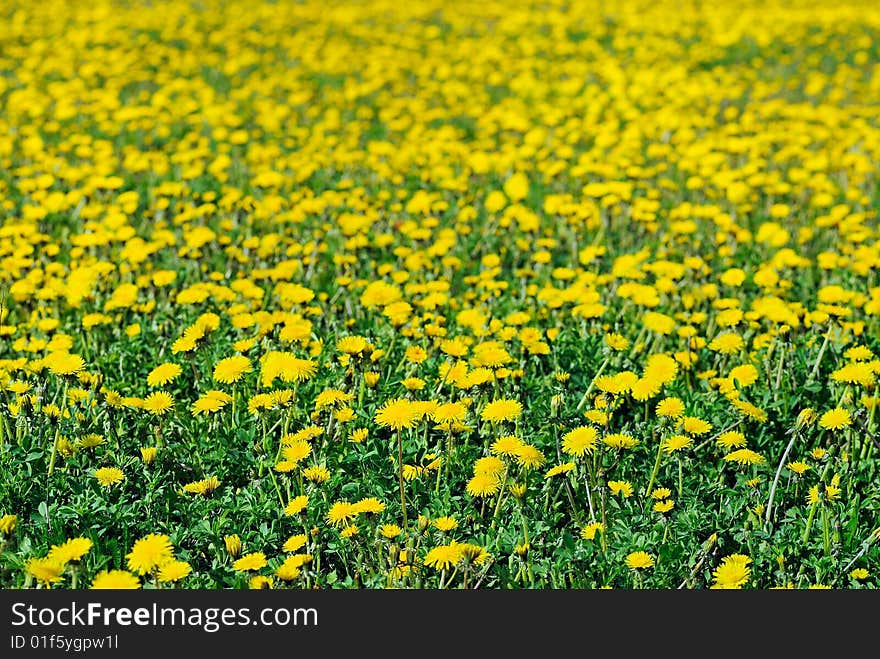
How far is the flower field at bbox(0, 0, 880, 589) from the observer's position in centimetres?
268

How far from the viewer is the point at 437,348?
3.69m

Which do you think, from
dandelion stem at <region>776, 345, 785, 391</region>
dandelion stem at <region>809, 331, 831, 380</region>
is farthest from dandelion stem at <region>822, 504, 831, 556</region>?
dandelion stem at <region>809, 331, 831, 380</region>

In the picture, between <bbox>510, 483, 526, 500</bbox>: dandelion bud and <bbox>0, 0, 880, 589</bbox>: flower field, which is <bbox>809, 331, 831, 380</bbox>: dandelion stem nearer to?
<bbox>0, 0, 880, 589</bbox>: flower field

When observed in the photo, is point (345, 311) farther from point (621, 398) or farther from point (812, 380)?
point (812, 380)

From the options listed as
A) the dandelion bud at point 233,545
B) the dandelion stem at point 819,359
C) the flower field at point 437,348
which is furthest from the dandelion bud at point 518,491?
the dandelion stem at point 819,359

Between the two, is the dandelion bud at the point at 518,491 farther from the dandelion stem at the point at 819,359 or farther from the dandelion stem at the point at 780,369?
the dandelion stem at the point at 819,359

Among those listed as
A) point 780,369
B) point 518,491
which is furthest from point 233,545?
point 780,369

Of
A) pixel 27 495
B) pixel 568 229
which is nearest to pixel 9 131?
pixel 568 229

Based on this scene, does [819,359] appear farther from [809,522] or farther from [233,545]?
[233,545]

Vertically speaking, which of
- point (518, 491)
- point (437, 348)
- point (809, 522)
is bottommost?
point (809, 522)

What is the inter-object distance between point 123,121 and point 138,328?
13.9 ft

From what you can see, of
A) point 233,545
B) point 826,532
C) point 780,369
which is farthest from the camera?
point 780,369

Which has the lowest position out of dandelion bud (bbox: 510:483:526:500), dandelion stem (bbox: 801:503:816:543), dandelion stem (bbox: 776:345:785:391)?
dandelion stem (bbox: 801:503:816:543)

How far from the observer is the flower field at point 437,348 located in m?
2.68
